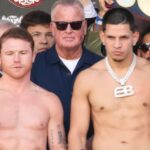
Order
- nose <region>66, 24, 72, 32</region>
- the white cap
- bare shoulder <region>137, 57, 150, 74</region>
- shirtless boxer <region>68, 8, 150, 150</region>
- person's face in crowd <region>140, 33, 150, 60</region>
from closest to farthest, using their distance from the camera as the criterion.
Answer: shirtless boxer <region>68, 8, 150, 150</region> → bare shoulder <region>137, 57, 150, 74</region> → nose <region>66, 24, 72, 32</region> → person's face in crowd <region>140, 33, 150, 60</region> → the white cap

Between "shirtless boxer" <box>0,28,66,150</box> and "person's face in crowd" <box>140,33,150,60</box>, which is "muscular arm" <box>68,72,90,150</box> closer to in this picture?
"shirtless boxer" <box>0,28,66,150</box>

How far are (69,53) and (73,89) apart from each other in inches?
18.2

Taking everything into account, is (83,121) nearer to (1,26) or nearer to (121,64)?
(121,64)

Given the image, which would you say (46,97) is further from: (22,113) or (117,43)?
(117,43)

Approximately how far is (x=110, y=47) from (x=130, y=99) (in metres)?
0.41

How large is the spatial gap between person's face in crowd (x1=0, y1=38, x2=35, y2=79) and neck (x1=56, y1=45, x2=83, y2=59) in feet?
2.21

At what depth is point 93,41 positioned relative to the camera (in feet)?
22.2

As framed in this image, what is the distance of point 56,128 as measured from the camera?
4973 mm

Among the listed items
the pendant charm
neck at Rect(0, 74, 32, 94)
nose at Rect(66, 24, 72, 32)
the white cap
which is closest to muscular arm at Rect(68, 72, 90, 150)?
the pendant charm

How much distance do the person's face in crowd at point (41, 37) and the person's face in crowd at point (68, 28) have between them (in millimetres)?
368

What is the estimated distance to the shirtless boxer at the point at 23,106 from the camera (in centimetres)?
486

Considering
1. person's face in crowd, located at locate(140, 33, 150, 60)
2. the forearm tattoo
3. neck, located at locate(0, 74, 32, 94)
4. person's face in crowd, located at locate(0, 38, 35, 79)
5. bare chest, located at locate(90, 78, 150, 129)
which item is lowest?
the forearm tattoo

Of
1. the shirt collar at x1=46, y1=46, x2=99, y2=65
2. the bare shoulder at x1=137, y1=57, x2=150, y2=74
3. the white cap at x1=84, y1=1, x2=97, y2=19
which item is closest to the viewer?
the bare shoulder at x1=137, y1=57, x2=150, y2=74

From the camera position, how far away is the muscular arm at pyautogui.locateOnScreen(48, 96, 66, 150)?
16.3 feet
